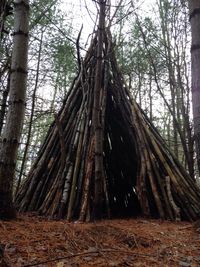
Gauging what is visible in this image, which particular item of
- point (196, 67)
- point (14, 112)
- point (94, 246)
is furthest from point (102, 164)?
point (196, 67)

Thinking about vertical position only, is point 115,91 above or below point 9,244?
above

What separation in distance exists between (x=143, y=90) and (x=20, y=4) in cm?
717

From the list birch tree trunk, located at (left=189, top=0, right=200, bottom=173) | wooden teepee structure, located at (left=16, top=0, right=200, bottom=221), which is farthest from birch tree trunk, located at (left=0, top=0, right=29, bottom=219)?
birch tree trunk, located at (left=189, top=0, right=200, bottom=173)

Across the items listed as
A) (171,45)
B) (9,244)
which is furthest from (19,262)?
(171,45)

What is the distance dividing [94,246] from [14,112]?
149 centimetres

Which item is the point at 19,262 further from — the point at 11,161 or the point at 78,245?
the point at 11,161

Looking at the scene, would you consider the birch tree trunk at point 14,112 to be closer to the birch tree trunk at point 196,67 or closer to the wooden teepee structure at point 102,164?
the wooden teepee structure at point 102,164

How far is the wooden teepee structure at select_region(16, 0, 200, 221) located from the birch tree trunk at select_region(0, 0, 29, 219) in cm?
83

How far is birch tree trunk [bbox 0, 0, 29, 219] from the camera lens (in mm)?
2893

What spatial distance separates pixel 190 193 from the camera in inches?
159

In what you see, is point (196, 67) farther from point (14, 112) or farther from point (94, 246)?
point (14, 112)

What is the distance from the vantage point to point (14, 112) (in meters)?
2.89

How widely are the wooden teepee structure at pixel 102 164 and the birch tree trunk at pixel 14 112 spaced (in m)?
0.83

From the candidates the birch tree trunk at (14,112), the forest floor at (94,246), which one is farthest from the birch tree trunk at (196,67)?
the birch tree trunk at (14,112)
